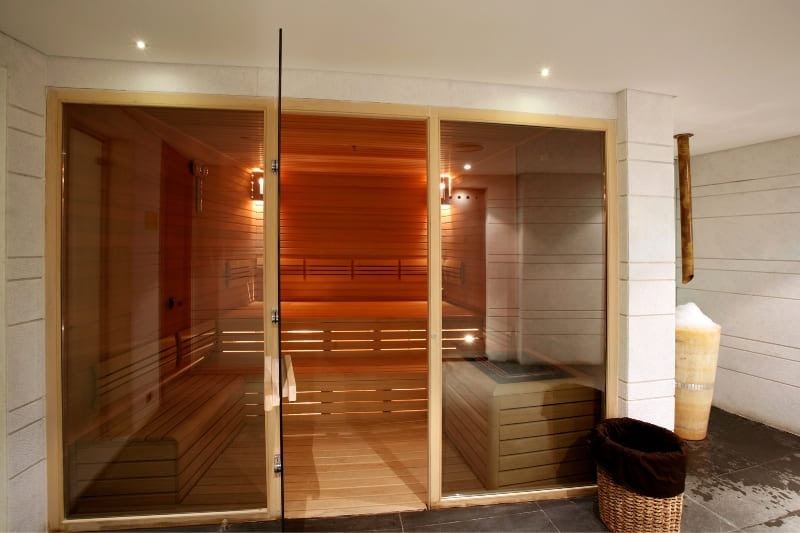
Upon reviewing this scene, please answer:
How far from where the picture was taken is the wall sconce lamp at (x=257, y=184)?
2.23 metres

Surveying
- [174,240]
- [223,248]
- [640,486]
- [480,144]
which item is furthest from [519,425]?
[174,240]

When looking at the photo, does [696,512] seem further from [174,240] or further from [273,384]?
[174,240]

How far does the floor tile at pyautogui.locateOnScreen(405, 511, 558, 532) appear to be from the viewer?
215 centimetres

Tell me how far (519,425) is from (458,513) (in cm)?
60

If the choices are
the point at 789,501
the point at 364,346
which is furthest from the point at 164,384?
the point at 789,501

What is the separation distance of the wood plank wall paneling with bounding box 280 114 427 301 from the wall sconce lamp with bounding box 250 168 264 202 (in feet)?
10.3

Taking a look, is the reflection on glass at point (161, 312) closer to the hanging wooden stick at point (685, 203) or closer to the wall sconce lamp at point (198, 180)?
the wall sconce lamp at point (198, 180)

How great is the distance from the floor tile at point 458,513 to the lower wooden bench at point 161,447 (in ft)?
3.50

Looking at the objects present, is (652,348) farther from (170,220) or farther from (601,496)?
(170,220)

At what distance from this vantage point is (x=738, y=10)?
66.4 inches

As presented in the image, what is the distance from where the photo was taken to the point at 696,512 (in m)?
2.31

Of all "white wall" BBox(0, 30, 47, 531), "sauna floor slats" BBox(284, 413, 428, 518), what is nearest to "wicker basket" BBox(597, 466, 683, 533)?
"sauna floor slats" BBox(284, 413, 428, 518)

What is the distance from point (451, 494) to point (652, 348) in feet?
4.76

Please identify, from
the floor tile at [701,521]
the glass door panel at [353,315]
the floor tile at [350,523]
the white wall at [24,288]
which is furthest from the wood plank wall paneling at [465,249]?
the white wall at [24,288]
